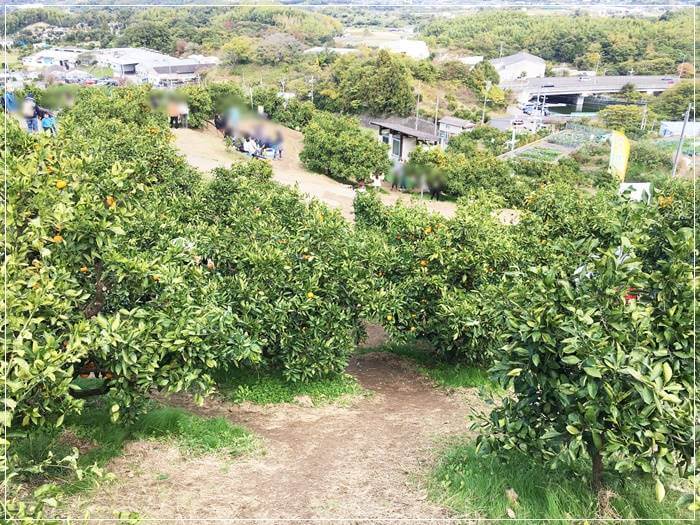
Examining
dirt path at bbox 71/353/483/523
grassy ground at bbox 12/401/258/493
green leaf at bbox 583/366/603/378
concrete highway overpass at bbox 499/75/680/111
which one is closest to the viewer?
green leaf at bbox 583/366/603/378

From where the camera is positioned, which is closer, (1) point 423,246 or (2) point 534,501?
(2) point 534,501

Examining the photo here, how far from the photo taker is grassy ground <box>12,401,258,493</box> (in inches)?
181

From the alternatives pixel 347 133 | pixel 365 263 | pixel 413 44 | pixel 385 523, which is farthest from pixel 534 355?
pixel 413 44

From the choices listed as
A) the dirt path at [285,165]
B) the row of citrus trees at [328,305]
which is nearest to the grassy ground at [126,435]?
the row of citrus trees at [328,305]

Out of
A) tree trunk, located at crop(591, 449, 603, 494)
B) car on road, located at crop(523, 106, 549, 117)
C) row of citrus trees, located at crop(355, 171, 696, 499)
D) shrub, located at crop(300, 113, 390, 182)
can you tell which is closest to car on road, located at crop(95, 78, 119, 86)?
shrub, located at crop(300, 113, 390, 182)

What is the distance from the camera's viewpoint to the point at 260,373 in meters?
6.97

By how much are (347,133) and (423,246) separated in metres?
20.1

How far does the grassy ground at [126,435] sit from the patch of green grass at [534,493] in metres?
1.88

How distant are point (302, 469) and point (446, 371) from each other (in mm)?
3327

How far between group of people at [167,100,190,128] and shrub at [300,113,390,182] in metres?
5.24

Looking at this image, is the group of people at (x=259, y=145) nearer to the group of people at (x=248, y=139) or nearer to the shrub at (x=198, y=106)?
the group of people at (x=248, y=139)

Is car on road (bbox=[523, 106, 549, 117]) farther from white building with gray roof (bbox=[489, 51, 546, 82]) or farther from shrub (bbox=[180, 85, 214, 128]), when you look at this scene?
shrub (bbox=[180, 85, 214, 128])

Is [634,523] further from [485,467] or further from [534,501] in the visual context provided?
[485,467]

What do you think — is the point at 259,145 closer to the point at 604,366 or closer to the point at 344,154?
the point at 344,154
